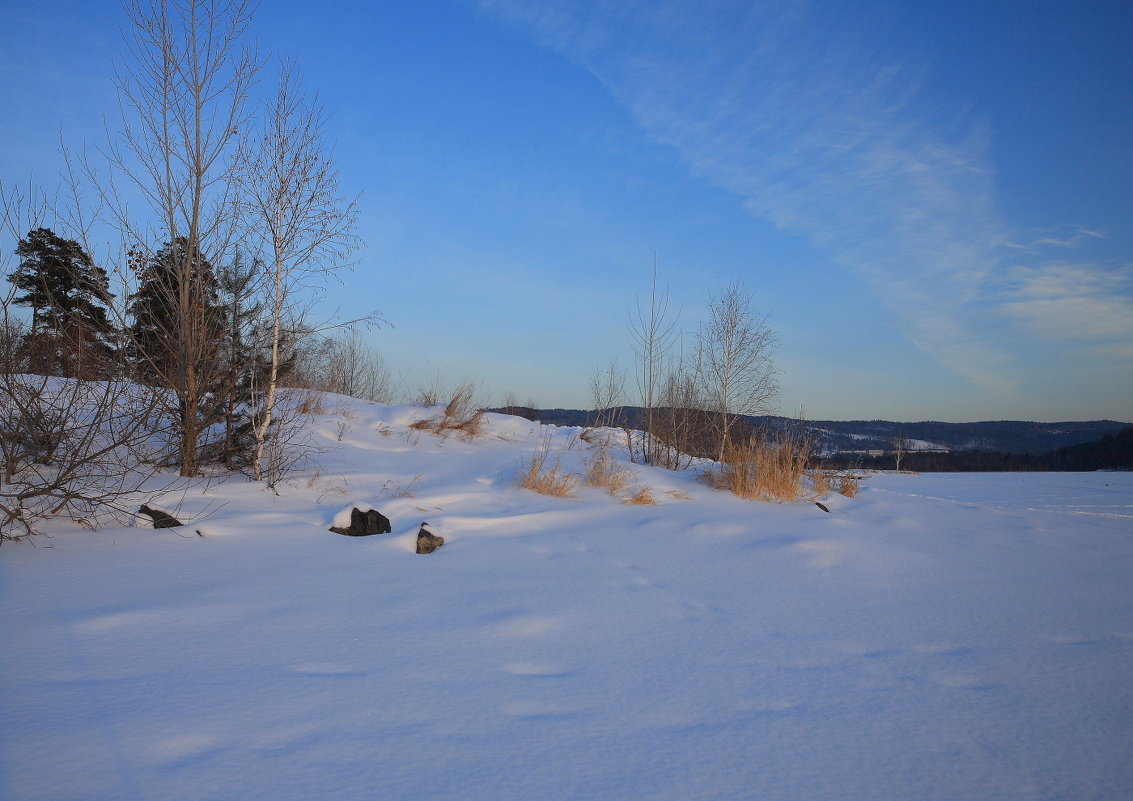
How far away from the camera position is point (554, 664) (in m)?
2.62

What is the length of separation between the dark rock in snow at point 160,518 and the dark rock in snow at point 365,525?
116cm

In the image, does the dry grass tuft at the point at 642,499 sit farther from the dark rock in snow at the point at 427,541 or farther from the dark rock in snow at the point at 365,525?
the dark rock in snow at the point at 365,525

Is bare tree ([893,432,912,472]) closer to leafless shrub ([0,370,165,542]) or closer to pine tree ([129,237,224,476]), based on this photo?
pine tree ([129,237,224,476])

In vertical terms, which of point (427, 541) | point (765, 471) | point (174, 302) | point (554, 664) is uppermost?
point (174, 302)

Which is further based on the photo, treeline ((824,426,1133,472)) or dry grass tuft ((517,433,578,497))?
treeline ((824,426,1133,472))

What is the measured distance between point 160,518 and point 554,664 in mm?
3607

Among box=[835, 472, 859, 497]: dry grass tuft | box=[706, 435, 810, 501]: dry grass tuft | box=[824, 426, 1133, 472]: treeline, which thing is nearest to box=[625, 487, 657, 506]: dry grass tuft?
box=[706, 435, 810, 501]: dry grass tuft

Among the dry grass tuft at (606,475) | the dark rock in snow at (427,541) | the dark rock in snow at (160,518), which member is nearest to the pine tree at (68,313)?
the dark rock in snow at (160,518)

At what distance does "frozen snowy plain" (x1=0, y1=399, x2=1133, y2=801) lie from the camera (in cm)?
181

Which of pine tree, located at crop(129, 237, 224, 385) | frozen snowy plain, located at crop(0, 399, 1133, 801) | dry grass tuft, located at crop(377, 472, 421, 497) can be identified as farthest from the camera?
dry grass tuft, located at crop(377, 472, 421, 497)

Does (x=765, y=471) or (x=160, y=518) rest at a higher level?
(x=765, y=471)

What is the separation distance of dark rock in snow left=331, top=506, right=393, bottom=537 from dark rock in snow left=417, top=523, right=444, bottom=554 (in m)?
0.39

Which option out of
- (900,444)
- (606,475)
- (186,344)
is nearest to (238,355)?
(186,344)

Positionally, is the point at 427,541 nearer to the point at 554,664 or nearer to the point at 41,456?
the point at 554,664
